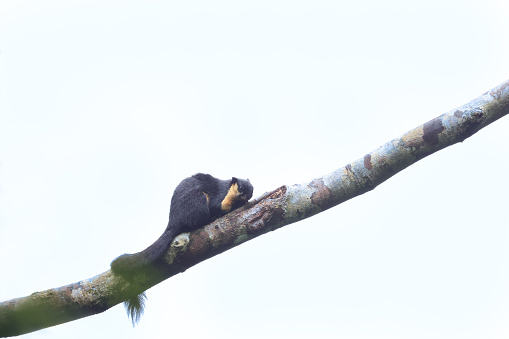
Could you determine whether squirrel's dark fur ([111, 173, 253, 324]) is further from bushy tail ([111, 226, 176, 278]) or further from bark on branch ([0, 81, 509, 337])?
bark on branch ([0, 81, 509, 337])

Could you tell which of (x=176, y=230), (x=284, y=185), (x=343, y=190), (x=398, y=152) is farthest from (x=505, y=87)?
(x=176, y=230)

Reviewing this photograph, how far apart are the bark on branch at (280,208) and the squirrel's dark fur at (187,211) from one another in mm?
138

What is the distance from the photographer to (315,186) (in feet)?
16.5

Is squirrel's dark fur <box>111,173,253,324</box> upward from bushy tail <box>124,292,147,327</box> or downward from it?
upward

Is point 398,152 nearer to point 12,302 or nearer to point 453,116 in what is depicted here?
point 453,116

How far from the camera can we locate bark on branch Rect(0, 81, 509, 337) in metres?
4.58

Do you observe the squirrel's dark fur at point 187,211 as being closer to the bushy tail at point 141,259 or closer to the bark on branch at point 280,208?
the bushy tail at point 141,259

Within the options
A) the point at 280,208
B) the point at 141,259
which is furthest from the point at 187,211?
the point at 280,208

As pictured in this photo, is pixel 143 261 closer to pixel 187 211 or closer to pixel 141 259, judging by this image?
pixel 141 259

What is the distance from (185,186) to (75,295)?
2709 mm

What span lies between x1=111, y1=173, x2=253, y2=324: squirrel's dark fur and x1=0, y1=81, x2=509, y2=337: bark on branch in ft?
0.45

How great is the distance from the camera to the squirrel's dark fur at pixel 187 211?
16.8 feet

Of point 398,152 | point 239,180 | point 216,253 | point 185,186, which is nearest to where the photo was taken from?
point 398,152

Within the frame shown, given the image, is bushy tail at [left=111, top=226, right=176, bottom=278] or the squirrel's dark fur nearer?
bushy tail at [left=111, top=226, right=176, bottom=278]
